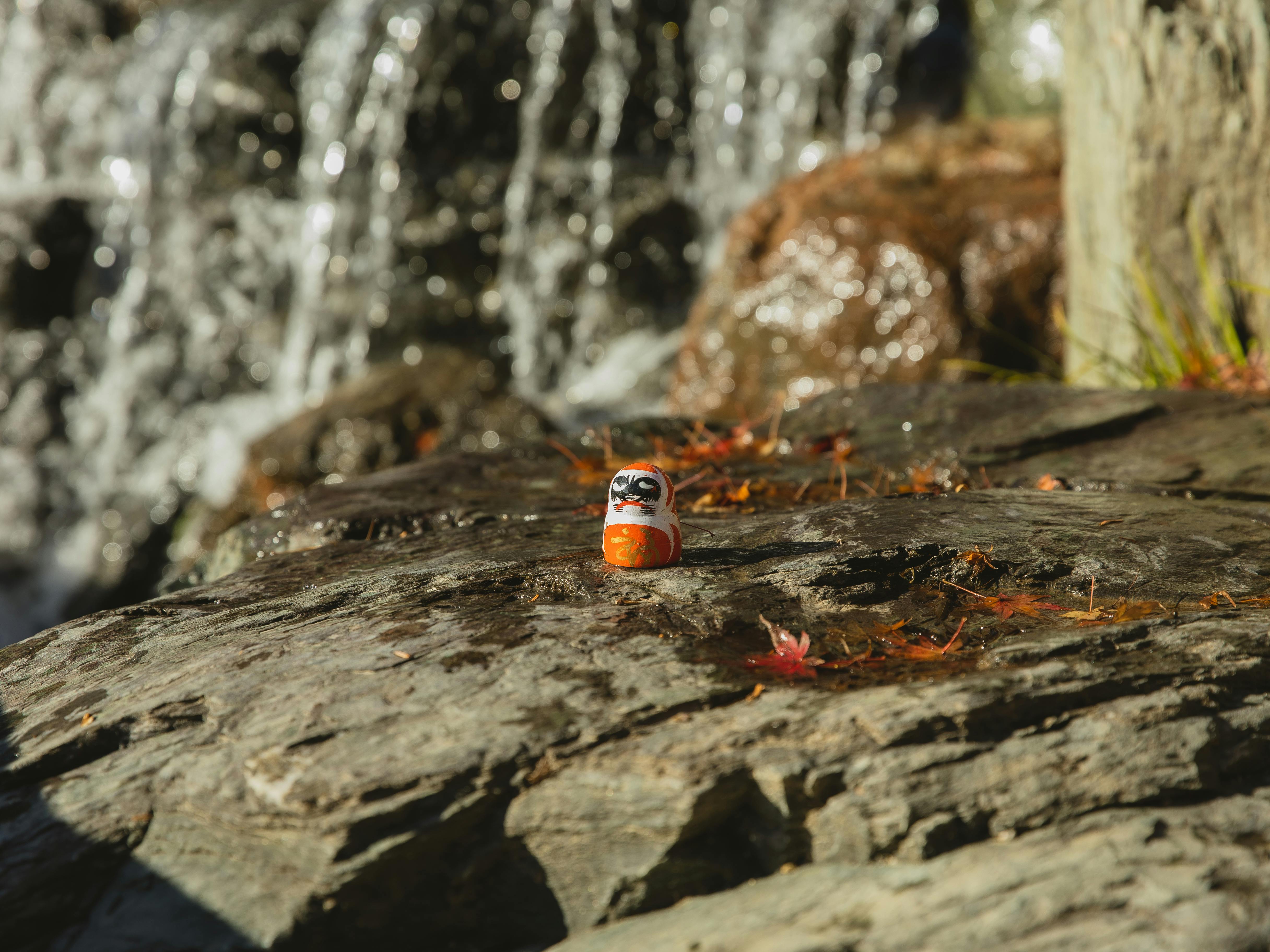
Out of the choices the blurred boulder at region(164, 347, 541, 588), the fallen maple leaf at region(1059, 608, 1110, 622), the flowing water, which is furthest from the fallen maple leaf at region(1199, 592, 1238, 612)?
the flowing water

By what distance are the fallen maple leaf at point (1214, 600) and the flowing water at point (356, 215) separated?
6.37 meters

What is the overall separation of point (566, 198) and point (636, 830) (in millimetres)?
9276

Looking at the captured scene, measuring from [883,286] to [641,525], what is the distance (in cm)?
461

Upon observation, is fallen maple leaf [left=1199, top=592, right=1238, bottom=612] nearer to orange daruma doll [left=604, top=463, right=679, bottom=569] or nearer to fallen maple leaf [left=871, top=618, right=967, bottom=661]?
fallen maple leaf [left=871, top=618, right=967, bottom=661]

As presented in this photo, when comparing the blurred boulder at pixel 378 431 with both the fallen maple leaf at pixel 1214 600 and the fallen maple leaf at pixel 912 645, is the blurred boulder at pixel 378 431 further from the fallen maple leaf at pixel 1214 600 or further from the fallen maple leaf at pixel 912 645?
the fallen maple leaf at pixel 1214 600

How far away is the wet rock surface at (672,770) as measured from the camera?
1709mm

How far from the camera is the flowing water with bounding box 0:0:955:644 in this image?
946 centimetres

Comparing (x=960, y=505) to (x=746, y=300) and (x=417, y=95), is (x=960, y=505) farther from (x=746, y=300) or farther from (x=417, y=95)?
(x=417, y=95)

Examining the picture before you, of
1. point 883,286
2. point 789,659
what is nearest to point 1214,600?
point 789,659

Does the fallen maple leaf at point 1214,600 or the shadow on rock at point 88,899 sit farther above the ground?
the fallen maple leaf at point 1214,600

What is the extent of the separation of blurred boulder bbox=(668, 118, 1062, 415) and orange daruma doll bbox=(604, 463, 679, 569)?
12.2 ft

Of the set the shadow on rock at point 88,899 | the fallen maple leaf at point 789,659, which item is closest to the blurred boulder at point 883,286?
the fallen maple leaf at point 789,659

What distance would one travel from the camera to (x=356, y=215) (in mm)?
10805

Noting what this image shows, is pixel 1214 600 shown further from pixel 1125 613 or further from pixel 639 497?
pixel 639 497
